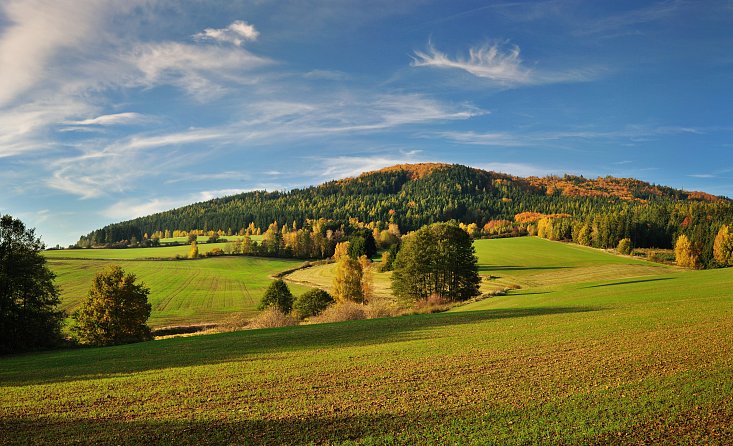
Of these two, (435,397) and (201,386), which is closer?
(435,397)

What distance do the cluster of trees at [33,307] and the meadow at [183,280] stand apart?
51.2 feet

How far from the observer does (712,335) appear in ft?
63.6

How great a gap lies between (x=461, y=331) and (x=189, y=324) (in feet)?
157

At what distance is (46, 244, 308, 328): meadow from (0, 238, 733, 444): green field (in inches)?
1843

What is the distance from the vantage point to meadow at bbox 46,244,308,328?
7450cm

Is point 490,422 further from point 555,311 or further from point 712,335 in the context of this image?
point 555,311

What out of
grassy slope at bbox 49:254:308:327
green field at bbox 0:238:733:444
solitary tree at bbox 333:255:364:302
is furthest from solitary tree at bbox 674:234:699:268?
green field at bbox 0:238:733:444

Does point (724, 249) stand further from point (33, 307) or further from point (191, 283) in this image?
point (33, 307)

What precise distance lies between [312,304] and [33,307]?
1300 inches

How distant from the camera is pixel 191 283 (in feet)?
340

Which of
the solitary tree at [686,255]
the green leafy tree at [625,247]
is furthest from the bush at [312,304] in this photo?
the green leafy tree at [625,247]

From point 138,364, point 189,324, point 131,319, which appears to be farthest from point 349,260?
point 138,364

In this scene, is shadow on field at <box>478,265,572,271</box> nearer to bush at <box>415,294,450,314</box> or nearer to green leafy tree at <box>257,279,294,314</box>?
bush at <box>415,294,450,314</box>

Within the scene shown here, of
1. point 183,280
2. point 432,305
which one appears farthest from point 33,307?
point 183,280
